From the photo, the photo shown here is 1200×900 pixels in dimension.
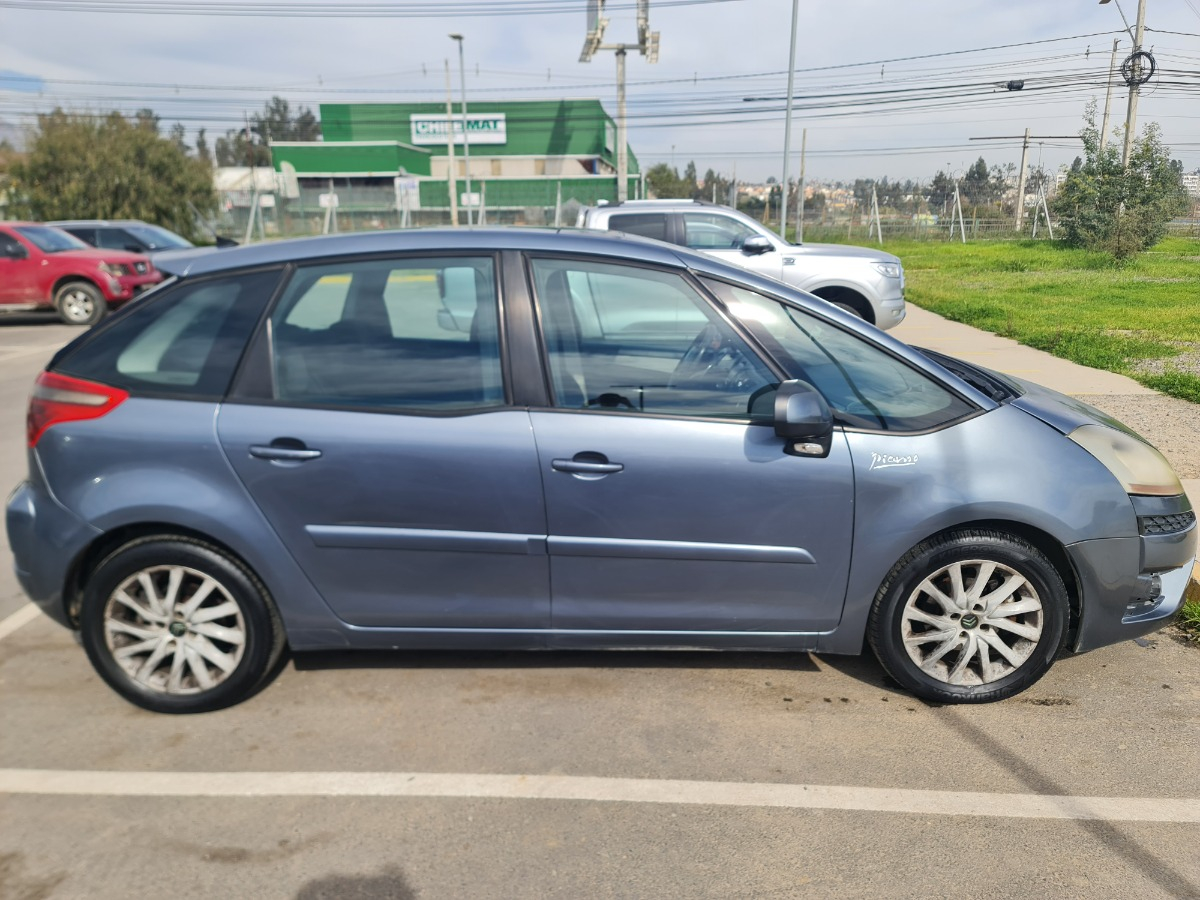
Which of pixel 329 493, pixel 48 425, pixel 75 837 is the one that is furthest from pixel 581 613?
pixel 48 425

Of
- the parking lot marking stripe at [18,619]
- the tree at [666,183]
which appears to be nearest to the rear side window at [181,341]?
the parking lot marking stripe at [18,619]

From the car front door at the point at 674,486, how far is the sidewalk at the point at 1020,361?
3.34 metres

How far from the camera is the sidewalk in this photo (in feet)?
28.0

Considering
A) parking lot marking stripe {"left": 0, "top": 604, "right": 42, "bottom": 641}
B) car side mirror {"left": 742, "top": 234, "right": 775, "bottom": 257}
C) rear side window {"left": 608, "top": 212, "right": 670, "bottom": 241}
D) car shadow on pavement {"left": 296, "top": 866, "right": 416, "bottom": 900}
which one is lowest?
parking lot marking stripe {"left": 0, "top": 604, "right": 42, "bottom": 641}

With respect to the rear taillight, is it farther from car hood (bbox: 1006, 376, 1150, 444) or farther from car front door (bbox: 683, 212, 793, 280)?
car front door (bbox: 683, 212, 793, 280)

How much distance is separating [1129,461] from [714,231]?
839 centimetres

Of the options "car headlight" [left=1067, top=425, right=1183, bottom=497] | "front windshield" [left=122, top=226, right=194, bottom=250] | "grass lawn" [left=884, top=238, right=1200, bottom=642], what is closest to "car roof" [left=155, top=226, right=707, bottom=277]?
"car headlight" [left=1067, top=425, right=1183, bottom=497]

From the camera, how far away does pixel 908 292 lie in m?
18.0

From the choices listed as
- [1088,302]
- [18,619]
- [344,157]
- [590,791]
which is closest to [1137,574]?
[590,791]

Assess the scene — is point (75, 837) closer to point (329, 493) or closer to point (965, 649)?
point (329, 493)

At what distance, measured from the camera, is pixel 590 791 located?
9.80ft

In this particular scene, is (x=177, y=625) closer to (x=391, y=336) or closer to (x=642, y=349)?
(x=391, y=336)

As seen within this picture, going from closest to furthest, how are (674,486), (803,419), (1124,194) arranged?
(803,419) < (674,486) < (1124,194)

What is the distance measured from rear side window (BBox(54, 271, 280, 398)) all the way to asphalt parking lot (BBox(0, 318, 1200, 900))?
1.26m
